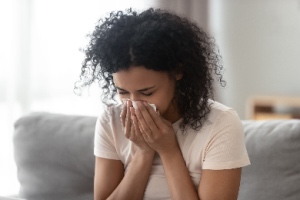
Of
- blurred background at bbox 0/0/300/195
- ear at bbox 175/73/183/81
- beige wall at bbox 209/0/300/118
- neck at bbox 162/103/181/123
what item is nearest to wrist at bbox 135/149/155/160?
neck at bbox 162/103/181/123

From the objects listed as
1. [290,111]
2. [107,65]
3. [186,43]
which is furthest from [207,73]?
[290,111]

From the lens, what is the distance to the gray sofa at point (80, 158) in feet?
5.39

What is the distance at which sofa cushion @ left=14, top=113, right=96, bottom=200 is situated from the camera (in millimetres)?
1887

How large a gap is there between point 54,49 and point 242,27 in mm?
1358

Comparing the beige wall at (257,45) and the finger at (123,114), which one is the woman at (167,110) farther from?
the beige wall at (257,45)

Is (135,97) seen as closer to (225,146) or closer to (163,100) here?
(163,100)

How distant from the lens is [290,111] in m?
3.62

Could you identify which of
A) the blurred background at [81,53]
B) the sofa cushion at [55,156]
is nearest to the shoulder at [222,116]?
the sofa cushion at [55,156]

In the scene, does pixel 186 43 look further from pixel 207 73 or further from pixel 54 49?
pixel 54 49

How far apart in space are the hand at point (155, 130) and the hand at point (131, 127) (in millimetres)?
12

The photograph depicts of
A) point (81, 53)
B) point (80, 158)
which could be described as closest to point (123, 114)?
point (80, 158)

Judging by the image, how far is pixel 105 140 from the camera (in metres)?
1.70

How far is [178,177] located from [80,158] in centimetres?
46

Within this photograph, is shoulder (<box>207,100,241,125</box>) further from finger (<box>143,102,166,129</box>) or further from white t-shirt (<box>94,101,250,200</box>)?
finger (<box>143,102,166,129</box>)
